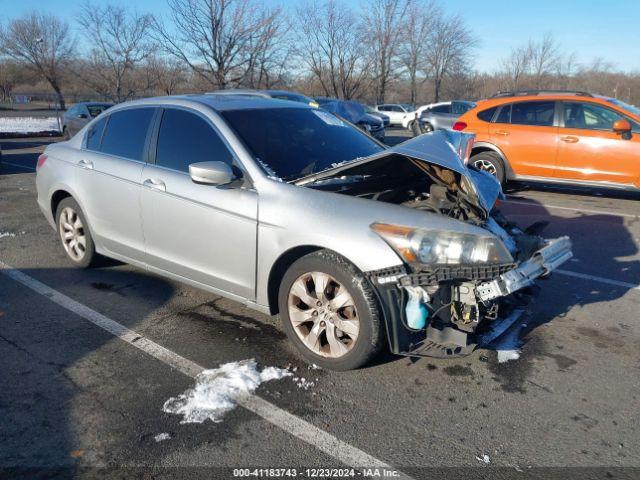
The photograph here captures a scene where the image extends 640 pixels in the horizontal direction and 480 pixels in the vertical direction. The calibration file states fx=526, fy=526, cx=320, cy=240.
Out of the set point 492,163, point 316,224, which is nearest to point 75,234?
point 316,224

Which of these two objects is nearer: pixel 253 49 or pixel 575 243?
pixel 575 243

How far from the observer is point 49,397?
10.2 ft

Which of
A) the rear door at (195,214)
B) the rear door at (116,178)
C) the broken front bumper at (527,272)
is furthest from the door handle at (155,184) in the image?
the broken front bumper at (527,272)

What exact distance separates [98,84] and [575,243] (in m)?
36.5

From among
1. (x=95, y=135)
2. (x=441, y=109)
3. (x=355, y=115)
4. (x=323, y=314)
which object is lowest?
(x=323, y=314)

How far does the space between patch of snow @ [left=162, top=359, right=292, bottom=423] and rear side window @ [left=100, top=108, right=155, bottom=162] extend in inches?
81.2

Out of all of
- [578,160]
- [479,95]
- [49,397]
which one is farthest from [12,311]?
[479,95]

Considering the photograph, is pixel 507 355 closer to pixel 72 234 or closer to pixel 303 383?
pixel 303 383

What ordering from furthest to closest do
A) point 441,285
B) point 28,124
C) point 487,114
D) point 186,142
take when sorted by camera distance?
point 28,124 < point 487,114 < point 186,142 < point 441,285

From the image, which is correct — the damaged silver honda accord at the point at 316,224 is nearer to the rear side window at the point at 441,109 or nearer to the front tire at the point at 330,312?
the front tire at the point at 330,312

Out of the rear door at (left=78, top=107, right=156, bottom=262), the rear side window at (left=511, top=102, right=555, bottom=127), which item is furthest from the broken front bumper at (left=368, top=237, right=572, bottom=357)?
the rear side window at (left=511, top=102, right=555, bottom=127)

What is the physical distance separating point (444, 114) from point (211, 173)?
19.0 metres

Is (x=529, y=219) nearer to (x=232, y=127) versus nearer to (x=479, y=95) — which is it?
(x=232, y=127)

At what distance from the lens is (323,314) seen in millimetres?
3328
